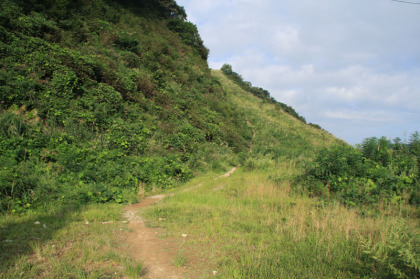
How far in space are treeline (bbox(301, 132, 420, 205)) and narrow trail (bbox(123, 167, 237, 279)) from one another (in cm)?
523

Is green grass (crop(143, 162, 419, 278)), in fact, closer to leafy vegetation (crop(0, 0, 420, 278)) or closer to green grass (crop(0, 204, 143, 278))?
leafy vegetation (crop(0, 0, 420, 278))

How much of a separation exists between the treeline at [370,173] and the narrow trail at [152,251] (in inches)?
206

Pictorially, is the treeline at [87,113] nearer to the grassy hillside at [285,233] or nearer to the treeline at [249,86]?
the grassy hillside at [285,233]

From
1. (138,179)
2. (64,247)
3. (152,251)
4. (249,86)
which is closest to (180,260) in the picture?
(152,251)

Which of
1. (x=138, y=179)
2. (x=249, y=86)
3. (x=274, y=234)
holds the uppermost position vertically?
(x=249, y=86)

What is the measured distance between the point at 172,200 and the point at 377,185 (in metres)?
5.98

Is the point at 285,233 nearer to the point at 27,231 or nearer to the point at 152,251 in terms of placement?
the point at 152,251

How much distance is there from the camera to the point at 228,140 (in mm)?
19625

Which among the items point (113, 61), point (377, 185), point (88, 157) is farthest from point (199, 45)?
point (377, 185)

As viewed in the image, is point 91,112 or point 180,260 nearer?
point 180,260

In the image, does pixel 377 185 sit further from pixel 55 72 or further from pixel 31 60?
pixel 31 60

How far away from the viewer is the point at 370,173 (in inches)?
301

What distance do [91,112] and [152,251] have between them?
7602mm

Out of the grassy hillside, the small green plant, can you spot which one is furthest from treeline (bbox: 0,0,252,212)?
the small green plant
